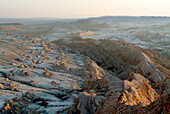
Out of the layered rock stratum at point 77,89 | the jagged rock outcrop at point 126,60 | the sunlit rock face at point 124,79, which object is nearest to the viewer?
the sunlit rock face at point 124,79

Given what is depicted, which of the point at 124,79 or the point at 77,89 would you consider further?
the point at 124,79

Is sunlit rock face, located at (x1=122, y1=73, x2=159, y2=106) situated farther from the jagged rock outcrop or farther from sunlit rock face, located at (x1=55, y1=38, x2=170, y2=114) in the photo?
the jagged rock outcrop

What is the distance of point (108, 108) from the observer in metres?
3.52

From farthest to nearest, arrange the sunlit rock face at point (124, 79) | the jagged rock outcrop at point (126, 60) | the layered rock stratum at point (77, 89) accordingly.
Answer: the jagged rock outcrop at point (126, 60)
the layered rock stratum at point (77, 89)
the sunlit rock face at point (124, 79)

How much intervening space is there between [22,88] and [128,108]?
3692 millimetres

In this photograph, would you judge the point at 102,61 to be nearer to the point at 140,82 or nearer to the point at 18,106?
the point at 140,82

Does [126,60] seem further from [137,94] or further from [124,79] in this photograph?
[137,94]

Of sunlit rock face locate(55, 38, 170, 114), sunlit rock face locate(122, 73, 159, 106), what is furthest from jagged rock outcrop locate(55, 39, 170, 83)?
sunlit rock face locate(122, 73, 159, 106)

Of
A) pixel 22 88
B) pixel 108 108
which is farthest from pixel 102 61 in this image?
pixel 108 108

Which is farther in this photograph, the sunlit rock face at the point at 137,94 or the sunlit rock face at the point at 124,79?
the sunlit rock face at the point at 137,94

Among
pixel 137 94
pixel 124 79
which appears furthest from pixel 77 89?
pixel 124 79

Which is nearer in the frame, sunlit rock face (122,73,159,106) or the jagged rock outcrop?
sunlit rock face (122,73,159,106)

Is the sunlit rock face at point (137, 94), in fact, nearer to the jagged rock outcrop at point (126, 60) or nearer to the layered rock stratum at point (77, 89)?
the layered rock stratum at point (77, 89)

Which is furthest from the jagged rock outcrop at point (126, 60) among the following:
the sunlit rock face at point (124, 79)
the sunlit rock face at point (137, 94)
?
the sunlit rock face at point (137, 94)
